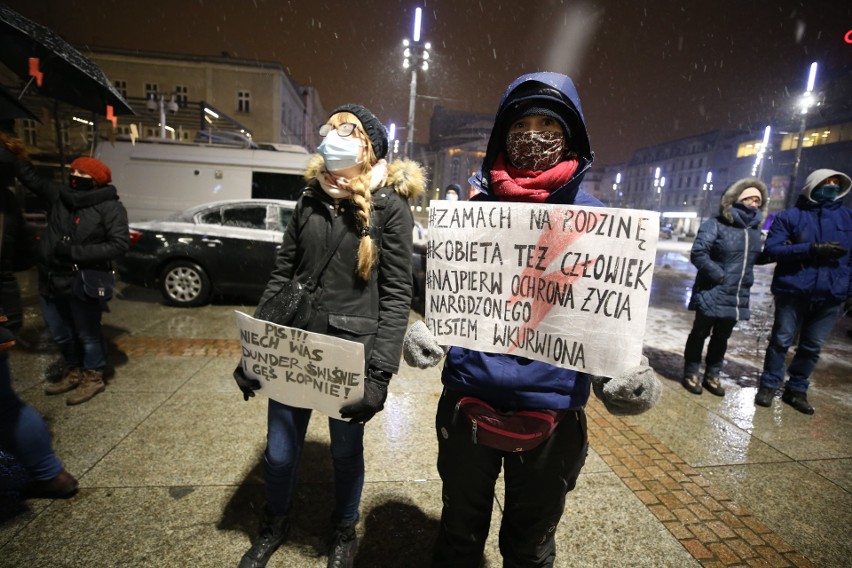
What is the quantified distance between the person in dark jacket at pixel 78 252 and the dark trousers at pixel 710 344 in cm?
569

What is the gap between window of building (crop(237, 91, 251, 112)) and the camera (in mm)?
37125

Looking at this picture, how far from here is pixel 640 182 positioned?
93.7 meters

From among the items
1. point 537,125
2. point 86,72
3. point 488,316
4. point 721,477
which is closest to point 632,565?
point 721,477

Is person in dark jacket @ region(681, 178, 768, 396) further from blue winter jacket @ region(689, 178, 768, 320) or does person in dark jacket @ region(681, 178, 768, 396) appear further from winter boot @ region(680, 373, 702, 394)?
winter boot @ region(680, 373, 702, 394)

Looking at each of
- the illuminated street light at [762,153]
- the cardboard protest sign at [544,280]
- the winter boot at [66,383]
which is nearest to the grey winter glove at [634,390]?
the cardboard protest sign at [544,280]

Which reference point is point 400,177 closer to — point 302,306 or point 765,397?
point 302,306

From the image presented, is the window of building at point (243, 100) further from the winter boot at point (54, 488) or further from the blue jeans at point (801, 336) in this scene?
the blue jeans at point (801, 336)

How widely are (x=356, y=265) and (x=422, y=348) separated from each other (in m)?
0.56

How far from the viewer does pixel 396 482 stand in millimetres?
2809

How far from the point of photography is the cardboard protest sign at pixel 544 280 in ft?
4.62

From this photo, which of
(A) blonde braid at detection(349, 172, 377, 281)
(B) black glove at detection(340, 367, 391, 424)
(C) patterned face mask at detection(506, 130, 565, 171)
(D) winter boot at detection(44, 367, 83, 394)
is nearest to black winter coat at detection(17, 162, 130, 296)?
(D) winter boot at detection(44, 367, 83, 394)

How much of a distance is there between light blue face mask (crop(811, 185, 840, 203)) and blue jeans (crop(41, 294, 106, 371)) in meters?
6.66

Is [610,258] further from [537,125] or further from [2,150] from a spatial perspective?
[2,150]

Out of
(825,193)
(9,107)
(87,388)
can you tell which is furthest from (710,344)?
(87,388)
